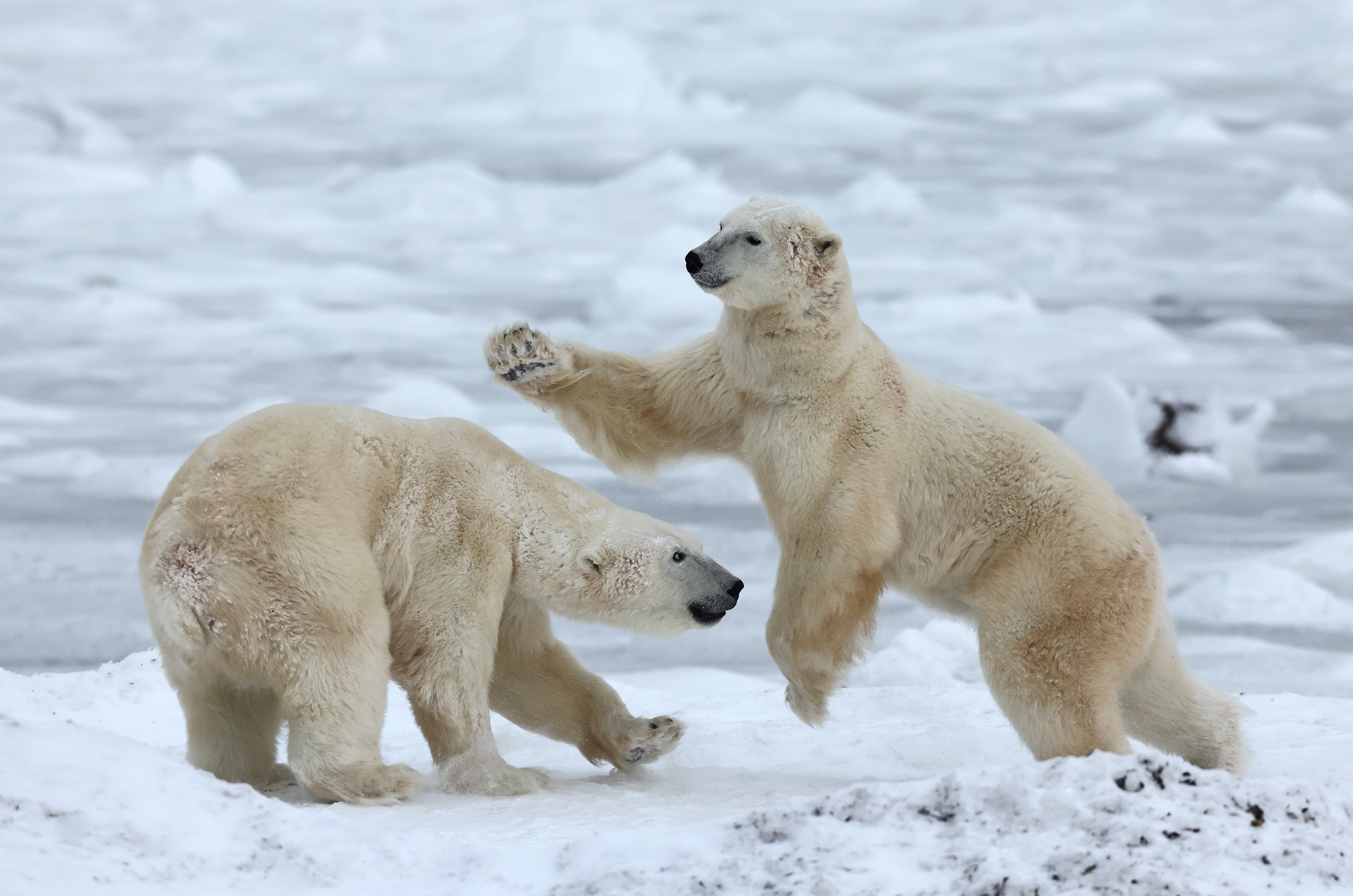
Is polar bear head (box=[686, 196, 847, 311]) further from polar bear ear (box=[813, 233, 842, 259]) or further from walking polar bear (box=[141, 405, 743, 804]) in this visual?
walking polar bear (box=[141, 405, 743, 804])

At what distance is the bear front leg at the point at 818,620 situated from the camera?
4309 mm

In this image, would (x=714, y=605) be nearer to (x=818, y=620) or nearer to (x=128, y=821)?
(x=818, y=620)

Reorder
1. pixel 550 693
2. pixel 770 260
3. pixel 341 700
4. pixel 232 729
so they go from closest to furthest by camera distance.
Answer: pixel 341 700, pixel 232 729, pixel 770 260, pixel 550 693

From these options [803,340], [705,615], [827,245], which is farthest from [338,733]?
[827,245]

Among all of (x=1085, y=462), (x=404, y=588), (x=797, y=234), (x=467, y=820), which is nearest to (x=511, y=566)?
(x=404, y=588)

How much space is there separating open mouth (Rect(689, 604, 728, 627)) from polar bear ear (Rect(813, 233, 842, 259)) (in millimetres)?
1244

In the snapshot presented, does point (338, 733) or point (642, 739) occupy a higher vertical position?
point (338, 733)

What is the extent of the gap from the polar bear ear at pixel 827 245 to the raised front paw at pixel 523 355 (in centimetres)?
93

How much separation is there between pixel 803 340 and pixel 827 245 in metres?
0.32

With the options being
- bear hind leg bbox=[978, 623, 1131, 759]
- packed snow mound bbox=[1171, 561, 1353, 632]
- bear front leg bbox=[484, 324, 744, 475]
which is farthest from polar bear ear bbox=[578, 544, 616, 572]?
packed snow mound bbox=[1171, 561, 1353, 632]

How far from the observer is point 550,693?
472 cm

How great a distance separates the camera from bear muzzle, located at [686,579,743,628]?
4.61m

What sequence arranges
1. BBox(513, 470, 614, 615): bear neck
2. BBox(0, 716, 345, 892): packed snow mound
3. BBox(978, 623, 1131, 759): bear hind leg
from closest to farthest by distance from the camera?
BBox(0, 716, 345, 892): packed snow mound, BBox(978, 623, 1131, 759): bear hind leg, BBox(513, 470, 614, 615): bear neck

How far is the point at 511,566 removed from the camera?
450 centimetres
